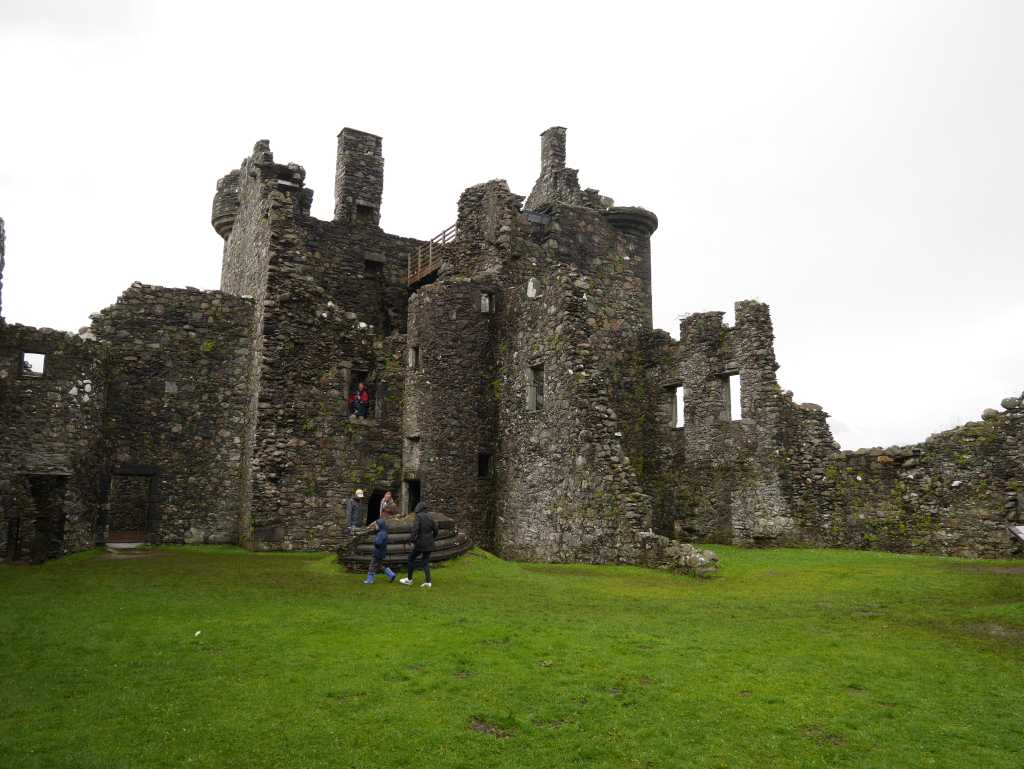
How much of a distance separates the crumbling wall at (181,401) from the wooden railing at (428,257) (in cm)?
736

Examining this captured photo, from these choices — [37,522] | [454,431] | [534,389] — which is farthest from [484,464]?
[37,522]

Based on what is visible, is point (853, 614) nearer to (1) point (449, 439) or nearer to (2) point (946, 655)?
(2) point (946, 655)

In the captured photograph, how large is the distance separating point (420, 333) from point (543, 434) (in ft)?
18.0

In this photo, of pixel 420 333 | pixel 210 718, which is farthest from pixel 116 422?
pixel 210 718

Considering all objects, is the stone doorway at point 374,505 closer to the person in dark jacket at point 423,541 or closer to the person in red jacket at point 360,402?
the person in red jacket at point 360,402

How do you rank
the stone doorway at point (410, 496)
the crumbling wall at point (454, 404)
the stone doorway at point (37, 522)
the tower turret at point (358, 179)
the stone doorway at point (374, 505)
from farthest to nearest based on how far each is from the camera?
1. the tower turret at point (358, 179)
2. the stone doorway at point (374, 505)
3. the stone doorway at point (410, 496)
4. the crumbling wall at point (454, 404)
5. the stone doorway at point (37, 522)

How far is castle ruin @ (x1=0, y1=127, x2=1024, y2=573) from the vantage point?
819 inches

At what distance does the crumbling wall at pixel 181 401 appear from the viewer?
76.1ft

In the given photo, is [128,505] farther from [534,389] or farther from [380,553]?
[380,553]

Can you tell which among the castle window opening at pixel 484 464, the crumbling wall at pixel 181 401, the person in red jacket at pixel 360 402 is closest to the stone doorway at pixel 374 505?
the person in red jacket at pixel 360 402

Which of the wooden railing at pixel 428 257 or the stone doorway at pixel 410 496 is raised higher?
the wooden railing at pixel 428 257

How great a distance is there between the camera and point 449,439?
968 inches

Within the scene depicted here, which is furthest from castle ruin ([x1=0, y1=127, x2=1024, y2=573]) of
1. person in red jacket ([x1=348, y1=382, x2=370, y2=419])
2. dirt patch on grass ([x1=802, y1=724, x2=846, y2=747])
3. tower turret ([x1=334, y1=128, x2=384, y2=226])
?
dirt patch on grass ([x1=802, y1=724, x2=846, y2=747])

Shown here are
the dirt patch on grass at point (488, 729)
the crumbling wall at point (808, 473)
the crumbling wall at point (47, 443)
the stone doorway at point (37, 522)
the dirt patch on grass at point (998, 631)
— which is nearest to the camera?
the dirt patch on grass at point (488, 729)
